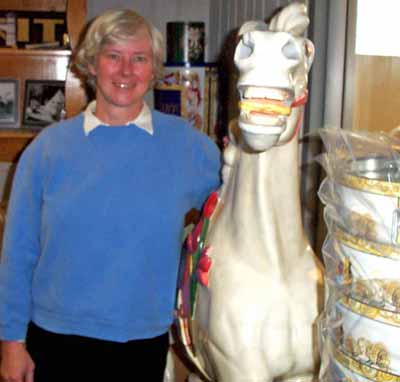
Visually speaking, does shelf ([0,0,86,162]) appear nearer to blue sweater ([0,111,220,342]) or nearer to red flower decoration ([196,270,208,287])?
blue sweater ([0,111,220,342])

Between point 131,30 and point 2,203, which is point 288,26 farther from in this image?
point 2,203

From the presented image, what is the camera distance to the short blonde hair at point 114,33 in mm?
1367

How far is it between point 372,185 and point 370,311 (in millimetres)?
146

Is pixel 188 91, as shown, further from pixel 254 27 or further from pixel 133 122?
pixel 254 27

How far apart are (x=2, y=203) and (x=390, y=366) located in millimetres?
2134

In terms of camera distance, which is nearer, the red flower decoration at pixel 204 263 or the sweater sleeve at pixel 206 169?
the red flower decoration at pixel 204 263

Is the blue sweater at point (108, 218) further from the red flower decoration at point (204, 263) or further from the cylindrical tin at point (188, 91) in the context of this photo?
the cylindrical tin at point (188, 91)

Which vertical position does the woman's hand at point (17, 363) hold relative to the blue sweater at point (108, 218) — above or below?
below

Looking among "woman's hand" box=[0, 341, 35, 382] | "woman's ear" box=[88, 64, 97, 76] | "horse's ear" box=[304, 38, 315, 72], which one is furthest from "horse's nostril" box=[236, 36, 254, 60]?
"woman's hand" box=[0, 341, 35, 382]

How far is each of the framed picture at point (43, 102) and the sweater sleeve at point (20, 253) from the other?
50.2 inches

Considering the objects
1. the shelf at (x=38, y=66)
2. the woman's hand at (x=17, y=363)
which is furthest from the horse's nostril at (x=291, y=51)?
the shelf at (x=38, y=66)

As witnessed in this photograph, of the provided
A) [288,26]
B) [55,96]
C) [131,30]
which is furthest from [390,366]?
[55,96]

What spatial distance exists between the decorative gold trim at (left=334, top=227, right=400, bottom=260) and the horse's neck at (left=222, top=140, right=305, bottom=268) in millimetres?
211

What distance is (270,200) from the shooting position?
1028 mm
